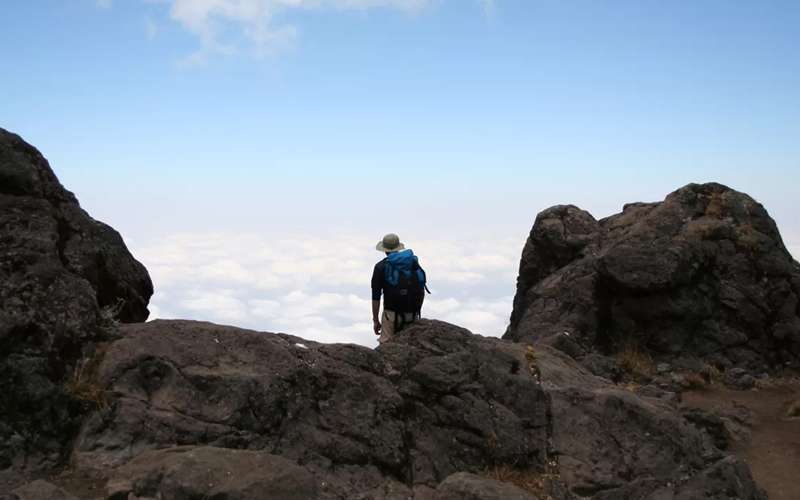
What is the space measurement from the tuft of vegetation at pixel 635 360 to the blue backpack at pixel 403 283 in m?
9.25

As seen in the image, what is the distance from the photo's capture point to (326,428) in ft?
36.7

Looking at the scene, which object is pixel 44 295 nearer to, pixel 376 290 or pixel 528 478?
pixel 376 290

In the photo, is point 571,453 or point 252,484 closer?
point 252,484

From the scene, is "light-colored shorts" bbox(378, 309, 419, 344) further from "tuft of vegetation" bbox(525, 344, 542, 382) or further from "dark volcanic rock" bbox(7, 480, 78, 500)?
"dark volcanic rock" bbox(7, 480, 78, 500)

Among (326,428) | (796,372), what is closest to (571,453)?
(326,428)

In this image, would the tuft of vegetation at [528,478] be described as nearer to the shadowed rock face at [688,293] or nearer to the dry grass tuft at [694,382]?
the shadowed rock face at [688,293]

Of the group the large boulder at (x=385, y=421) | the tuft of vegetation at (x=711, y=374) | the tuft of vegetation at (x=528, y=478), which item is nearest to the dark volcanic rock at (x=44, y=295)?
the large boulder at (x=385, y=421)

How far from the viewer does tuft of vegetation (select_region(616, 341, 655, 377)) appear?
69.5ft

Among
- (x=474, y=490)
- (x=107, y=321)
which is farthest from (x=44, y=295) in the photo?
(x=474, y=490)

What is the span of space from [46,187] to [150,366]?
13.3 feet

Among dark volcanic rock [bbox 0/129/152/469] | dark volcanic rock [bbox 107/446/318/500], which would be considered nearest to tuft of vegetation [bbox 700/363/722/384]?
dark volcanic rock [bbox 107/446/318/500]

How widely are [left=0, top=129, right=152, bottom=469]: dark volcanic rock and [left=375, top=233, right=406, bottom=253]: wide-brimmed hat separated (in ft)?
15.7

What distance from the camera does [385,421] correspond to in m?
11.6

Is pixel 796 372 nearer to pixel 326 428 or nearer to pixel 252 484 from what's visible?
pixel 326 428
